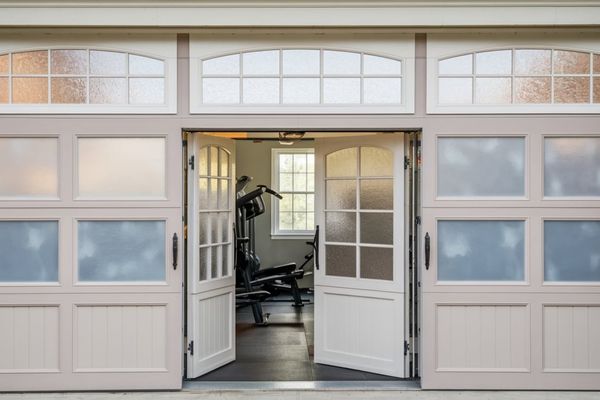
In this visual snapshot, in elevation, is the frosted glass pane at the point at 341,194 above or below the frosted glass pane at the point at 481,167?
below

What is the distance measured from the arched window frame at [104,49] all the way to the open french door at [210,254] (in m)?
0.48

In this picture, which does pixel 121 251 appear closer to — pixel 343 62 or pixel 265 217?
pixel 343 62

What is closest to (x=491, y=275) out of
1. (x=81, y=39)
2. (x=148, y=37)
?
(x=148, y=37)

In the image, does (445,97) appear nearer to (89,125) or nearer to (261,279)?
(89,125)

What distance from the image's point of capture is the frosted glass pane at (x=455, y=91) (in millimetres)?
4477

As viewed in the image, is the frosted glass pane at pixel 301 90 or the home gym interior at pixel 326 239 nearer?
the frosted glass pane at pixel 301 90

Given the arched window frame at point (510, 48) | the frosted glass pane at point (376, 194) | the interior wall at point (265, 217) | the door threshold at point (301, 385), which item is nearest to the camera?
the arched window frame at point (510, 48)

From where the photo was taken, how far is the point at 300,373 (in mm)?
5000

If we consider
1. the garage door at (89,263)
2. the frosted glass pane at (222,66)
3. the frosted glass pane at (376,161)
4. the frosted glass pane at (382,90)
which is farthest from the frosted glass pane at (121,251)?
the frosted glass pane at (382,90)

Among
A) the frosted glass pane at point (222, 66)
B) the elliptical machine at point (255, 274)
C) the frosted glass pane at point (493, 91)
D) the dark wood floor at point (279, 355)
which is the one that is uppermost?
the frosted glass pane at point (222, 66)

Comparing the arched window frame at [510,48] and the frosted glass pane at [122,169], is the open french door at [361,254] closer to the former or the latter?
the arched window frame at [510,48]

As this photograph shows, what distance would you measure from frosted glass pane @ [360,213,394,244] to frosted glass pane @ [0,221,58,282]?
231 centimetres

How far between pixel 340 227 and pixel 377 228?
0.34 m

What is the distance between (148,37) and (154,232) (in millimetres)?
1393
